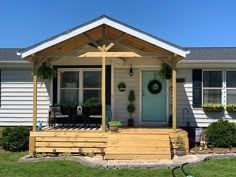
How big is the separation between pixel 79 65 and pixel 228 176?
7127 mm

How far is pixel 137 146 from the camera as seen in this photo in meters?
9.33

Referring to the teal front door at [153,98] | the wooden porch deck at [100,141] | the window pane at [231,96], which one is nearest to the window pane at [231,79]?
the window pane at [231,96]

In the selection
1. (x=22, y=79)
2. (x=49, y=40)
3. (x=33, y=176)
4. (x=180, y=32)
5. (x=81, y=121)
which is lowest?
(x=33, y=176)

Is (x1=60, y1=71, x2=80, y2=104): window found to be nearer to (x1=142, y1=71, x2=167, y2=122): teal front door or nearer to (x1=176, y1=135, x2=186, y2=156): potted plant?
(x1=142, y1=71, x2=167, y2=122): teal front door

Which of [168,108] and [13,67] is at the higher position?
[13,67]

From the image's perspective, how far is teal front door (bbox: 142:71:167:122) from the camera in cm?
1295

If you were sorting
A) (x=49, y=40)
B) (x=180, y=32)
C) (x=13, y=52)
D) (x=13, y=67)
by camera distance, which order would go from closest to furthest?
(x=49, y=40) < (x=13, y=67) < (x=13, y=52) < (x=180, y=32)

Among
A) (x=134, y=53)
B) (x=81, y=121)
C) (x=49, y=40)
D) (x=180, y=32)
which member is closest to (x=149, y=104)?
(x=81, y=121)

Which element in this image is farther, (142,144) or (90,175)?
(142,144)

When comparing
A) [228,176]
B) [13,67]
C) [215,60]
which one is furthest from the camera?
[13,67]

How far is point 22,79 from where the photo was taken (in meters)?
13.0

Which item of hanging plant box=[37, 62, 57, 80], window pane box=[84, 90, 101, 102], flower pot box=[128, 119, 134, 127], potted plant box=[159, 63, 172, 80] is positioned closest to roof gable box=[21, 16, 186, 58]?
potted plant box=[159, 63, 172, 80]

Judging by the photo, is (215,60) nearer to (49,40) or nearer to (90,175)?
(49,40)

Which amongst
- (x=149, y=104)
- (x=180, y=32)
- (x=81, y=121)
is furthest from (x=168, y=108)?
(x=180, y=32)
